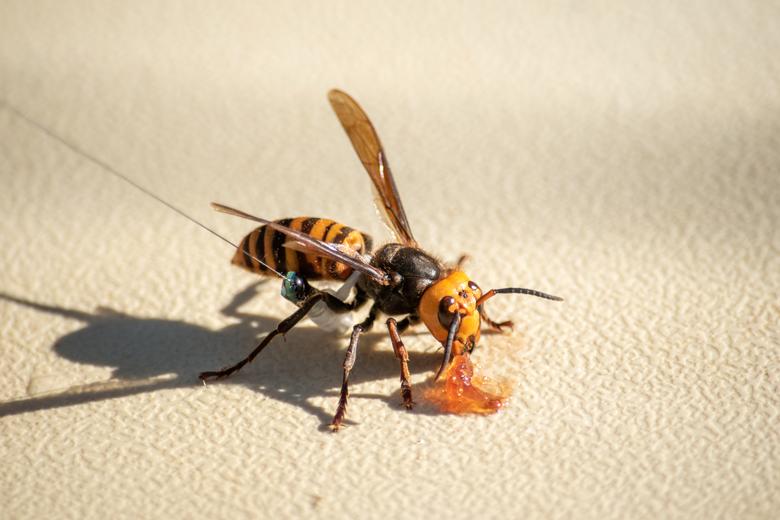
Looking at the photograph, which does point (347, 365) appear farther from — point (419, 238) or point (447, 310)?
point (419, 238)

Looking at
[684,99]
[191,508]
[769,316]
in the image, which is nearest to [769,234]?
[769,316]

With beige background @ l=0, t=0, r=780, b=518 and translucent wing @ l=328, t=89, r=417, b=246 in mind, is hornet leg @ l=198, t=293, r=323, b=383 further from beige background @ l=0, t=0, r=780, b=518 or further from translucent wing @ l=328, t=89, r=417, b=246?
translucent wing @ l=328, t=89, r=417, b=246

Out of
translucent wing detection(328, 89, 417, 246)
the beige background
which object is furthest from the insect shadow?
translucent wing detection(328, 89, 417, 246)

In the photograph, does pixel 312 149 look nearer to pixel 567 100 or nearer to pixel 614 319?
pixel 567 100

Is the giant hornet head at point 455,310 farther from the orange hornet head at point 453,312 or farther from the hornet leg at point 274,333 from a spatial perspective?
the hornet leg at point 274,333

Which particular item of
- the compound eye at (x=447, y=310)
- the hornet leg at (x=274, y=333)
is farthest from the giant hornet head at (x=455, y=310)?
the hornet leg at (x=274, y=333)

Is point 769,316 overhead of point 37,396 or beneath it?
overhead

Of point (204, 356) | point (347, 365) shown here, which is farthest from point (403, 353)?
point (204, 356)
